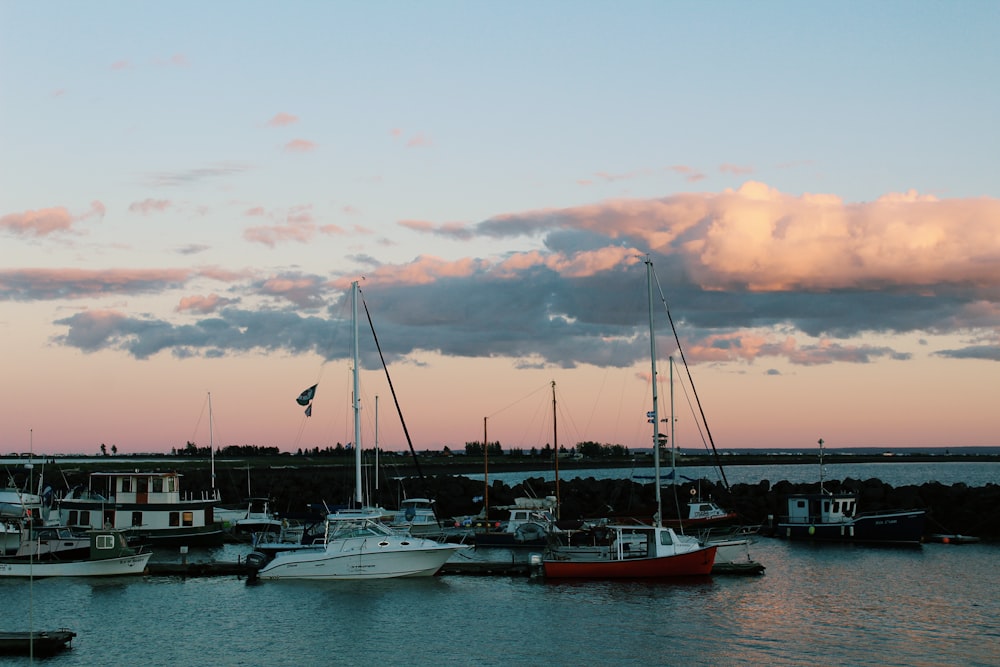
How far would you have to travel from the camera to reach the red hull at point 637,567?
42500 millimetres

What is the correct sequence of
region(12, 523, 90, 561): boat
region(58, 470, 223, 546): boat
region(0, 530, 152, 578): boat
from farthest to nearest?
region(58, 470, 223, 546): boat, region(12, 523, 90, 561): boat, region(0, 530, 152, 578): boat

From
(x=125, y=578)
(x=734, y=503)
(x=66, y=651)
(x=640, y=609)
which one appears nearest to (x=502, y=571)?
(x=640, y=609)

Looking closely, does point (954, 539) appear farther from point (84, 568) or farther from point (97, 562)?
point (84, 568)

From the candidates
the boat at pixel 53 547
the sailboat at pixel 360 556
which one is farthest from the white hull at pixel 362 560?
the boat at pixel 53 547

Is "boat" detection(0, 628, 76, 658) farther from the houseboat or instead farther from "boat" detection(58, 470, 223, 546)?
the houseboat

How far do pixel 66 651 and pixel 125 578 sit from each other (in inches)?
561

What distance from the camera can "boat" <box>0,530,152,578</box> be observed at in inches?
1751

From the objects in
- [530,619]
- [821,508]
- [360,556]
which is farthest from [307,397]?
[821,508]

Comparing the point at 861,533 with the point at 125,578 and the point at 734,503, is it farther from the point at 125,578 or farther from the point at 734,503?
the point at 125,578

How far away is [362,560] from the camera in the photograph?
43.5 meters

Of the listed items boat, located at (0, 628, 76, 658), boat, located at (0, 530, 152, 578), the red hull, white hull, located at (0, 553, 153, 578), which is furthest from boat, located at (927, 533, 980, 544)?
boat, located at (0, 628, 76, 658)

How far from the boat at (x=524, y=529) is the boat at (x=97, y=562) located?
63.4ft

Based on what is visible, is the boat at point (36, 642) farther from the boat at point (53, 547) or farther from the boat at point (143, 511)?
the boat at point (143, 511)

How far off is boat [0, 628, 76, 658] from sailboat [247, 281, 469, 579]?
13041 millimetres
